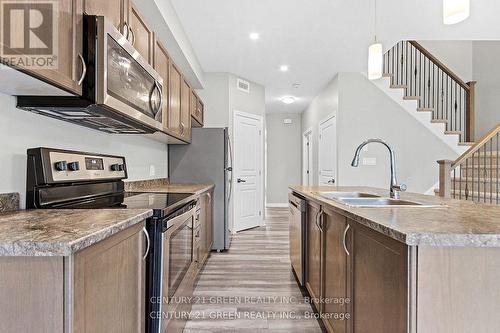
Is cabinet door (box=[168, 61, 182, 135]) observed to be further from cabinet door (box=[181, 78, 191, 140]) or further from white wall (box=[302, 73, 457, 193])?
white wall (box=[302, 73, 457, 193])

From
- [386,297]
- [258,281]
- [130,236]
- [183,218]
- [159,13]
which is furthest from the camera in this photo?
[258,281]

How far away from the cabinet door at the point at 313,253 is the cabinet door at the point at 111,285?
3.97ft

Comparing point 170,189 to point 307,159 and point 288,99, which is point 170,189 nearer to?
point 288,99

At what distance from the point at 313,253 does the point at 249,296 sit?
2.34ft

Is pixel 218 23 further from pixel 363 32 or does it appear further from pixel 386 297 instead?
pixel 386 297

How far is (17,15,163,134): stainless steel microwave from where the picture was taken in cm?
135

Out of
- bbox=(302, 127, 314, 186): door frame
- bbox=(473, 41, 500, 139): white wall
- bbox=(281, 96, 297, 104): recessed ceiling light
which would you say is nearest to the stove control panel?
bbox=(281, 96, 297, 104): recessed ceiling light

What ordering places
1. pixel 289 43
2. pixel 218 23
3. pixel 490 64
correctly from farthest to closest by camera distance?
pixel 490 64, pixel 289 43, pixel 218 23

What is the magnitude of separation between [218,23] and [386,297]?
3.29m

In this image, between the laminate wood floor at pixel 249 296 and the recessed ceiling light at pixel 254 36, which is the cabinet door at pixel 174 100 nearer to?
the recessed ceiling light at pixel 254 36

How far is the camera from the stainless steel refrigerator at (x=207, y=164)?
404cm

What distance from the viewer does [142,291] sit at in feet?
4.61

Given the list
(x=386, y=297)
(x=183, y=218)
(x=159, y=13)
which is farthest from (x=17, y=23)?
(x=159, y=13)

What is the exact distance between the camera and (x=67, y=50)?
1233mm
